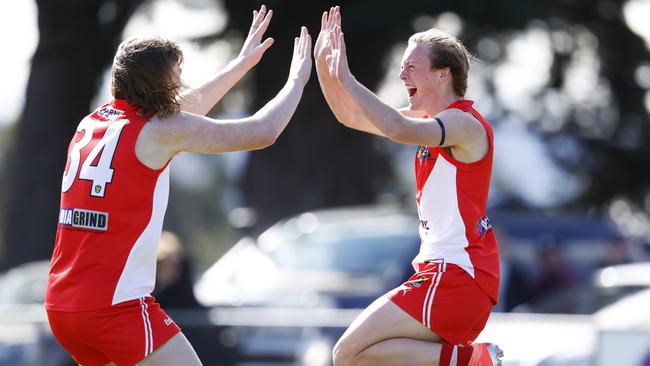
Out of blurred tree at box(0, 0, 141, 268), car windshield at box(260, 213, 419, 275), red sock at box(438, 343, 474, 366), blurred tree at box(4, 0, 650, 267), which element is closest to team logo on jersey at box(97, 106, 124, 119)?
red sock at box(438, 343, 474, 366)

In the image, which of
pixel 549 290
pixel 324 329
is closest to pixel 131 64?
pixel 324 329

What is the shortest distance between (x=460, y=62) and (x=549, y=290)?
298 inches

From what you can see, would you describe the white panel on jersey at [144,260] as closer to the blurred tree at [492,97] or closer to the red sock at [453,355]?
the red sock at [453,355]

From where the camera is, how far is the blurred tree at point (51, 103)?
1617 centimetres

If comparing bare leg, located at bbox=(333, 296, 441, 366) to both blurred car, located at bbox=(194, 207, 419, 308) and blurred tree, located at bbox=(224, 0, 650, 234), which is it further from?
blurred tree, located at bbox=(224, 0, 650, 234)

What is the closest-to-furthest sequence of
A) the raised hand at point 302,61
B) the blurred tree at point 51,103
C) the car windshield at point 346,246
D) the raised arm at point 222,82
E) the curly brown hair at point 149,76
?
the curly brown hair at point 149,76, the raised hand at point 302,61, the raised arm at point 222,82, the car windshield at point 346,246, the blurred tree at point 51,103

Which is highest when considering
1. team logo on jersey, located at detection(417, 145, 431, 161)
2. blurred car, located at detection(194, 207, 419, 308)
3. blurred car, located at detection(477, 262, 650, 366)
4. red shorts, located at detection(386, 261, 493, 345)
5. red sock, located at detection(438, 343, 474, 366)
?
team logo on jersey, located at detection(417, 145, 431, 161)

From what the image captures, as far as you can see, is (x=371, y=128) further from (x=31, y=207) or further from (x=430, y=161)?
(x=31, y=207)

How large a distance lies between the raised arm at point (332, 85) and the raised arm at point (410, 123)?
0.77 ft

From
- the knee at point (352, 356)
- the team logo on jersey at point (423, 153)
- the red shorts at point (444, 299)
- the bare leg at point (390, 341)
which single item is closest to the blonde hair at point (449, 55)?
the team logo on jersey at point (423, 153)

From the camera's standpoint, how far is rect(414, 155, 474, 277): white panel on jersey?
538cm

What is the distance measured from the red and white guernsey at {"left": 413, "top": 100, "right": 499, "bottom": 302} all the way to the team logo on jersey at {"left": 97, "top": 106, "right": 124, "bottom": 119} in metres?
1.39

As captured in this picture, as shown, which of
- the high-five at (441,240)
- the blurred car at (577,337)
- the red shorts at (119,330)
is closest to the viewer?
the red shorts at (119,330)

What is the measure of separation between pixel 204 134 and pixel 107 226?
0.56m
